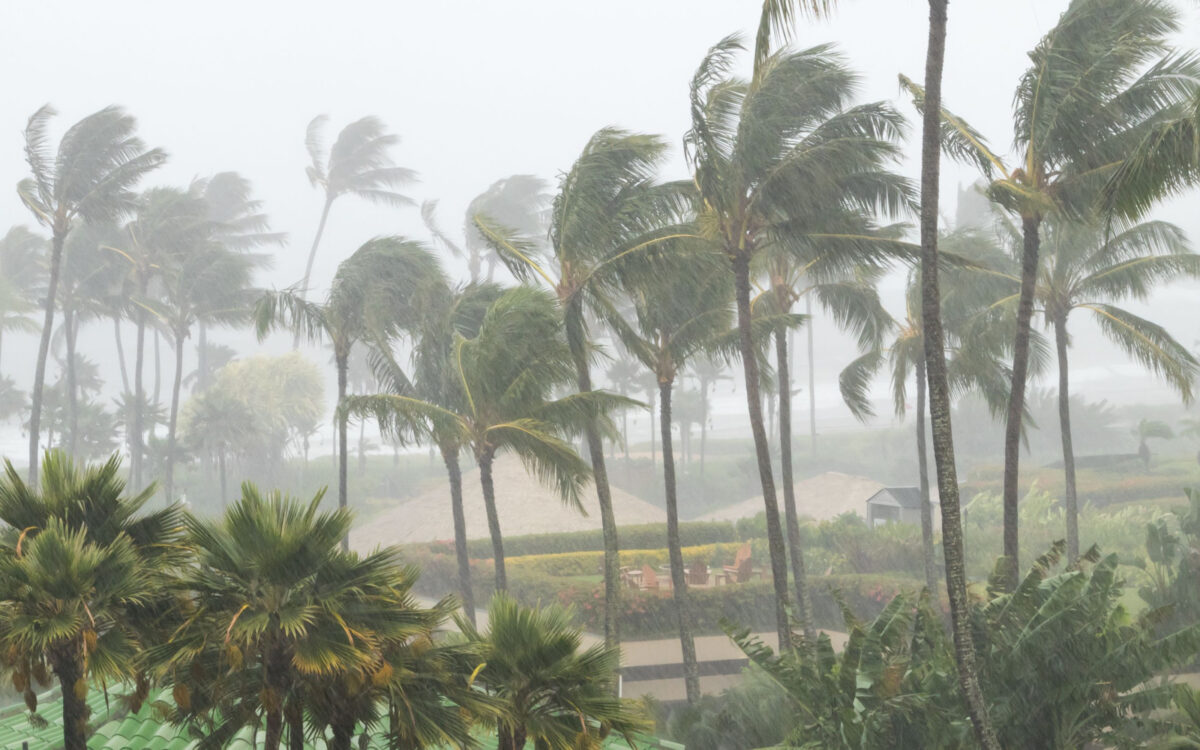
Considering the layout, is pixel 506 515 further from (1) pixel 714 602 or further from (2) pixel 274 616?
(2) pixel 274 616

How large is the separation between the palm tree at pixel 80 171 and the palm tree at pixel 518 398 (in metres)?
20.0

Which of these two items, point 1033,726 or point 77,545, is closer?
point 77,545

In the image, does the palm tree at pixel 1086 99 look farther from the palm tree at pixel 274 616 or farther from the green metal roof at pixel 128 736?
the palm tree at pixel 274 616

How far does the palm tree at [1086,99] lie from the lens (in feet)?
41.5

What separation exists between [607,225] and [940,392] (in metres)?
7.21

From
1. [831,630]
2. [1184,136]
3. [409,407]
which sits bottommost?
[831,630]

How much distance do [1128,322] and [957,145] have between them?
19.6ft

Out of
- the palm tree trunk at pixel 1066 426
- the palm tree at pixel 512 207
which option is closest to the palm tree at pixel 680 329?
the palm tree trunk at pixel 1066 426

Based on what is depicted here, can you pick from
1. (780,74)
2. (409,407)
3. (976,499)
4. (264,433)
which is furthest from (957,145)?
(264,433)

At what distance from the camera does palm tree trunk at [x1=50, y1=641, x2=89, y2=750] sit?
23.3 feet

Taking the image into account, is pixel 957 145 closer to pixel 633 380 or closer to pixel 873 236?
pixel 873 236

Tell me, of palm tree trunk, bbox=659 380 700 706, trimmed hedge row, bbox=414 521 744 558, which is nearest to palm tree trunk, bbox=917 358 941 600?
palm tree trunk, bbox=659 380 700 706

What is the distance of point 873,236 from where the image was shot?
1491cm

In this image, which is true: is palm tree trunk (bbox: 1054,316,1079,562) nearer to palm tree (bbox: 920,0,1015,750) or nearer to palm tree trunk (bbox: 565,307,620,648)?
palm tree trunk (bbox: 565,307,620,648)
